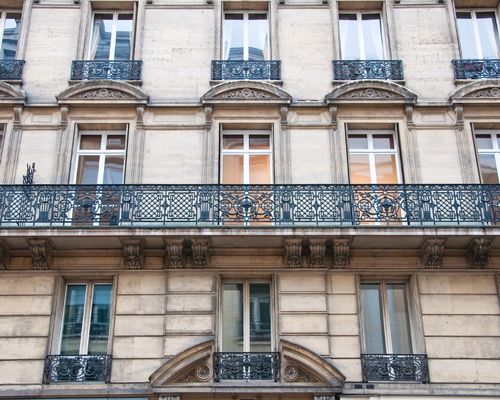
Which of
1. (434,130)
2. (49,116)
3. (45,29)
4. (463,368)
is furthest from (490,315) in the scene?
(45,29)

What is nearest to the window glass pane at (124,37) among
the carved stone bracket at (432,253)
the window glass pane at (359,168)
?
the window glass pane at (359,168)

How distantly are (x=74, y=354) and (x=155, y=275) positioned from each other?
6.12 feet

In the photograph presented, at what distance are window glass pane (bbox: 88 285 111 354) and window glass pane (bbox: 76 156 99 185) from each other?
2252 mm

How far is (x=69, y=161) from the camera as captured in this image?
13688 millimetres

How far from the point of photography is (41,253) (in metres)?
12.3

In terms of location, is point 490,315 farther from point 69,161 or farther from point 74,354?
point 69,161

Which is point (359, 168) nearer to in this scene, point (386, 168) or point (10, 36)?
point (386, 168)

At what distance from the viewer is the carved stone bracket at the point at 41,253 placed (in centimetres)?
1215

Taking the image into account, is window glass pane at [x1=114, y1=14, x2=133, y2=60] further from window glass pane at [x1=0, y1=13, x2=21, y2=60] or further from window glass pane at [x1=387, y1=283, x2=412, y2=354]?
window glass pane at [x1=387, y1=283, x2=412, y2=354]

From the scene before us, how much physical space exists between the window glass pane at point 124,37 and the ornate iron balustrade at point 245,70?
6.34 ft

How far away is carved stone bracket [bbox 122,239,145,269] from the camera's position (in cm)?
1220

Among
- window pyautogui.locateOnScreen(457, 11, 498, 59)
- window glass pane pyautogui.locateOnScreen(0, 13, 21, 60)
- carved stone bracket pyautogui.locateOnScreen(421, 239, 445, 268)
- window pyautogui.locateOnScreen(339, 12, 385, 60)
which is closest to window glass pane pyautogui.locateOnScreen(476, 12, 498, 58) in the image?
window pyautogui.locateOnScreen(457, 11, 498, 59)

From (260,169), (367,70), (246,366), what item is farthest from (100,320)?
(367,70)

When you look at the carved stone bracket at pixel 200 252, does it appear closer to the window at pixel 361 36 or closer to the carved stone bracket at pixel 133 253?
the carved stone bracket at pixel 133 253
